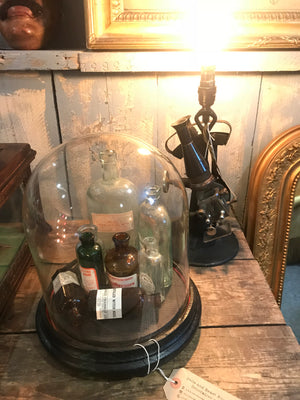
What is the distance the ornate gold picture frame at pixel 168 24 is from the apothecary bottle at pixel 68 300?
65 centimetres

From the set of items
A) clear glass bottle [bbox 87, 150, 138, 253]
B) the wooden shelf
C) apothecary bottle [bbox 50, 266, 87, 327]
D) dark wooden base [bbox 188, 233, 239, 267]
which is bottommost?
dark wooden base [bbox 188, 233, 239, 267]

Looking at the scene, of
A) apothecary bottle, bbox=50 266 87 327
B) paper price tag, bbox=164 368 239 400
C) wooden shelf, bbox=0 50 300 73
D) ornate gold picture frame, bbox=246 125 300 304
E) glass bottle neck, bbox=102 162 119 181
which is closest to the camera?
paper price tag, bbox=164 368 239 400

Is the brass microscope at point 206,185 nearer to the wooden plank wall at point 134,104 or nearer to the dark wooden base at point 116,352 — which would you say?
the wooden plank wall at point 134,104

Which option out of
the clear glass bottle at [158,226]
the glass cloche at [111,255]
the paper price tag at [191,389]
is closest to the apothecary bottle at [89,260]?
the glass cloche at [111,255]

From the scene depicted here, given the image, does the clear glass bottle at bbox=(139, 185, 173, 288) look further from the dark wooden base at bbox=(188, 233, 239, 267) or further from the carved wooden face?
the carved wooden face

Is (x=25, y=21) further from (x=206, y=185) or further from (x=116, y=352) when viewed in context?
(x=116, y=352)

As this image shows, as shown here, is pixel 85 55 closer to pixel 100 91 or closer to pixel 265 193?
pixel 100 91

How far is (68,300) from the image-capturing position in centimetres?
74

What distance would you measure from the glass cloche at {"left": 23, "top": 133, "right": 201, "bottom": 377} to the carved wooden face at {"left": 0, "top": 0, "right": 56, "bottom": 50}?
0.33 m

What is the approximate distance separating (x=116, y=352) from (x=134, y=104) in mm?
727

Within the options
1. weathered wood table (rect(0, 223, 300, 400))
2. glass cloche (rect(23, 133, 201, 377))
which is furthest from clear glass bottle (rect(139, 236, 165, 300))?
weathered wood table (rect(0, 223, 300, 400))

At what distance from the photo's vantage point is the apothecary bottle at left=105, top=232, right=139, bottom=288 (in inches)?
29.3

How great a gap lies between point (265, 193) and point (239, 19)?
21.0 inches

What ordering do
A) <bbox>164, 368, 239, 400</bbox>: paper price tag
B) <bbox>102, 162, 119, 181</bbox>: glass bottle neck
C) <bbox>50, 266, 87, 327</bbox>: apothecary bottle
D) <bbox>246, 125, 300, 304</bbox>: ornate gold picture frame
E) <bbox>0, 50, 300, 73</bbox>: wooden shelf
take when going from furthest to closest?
<bbox>246, 125, 300, 304</bbox>: ornate gold picture frame, <bbox>0, 50, 300, 73</bbox>: wooden shelf, <bbox>102, 162, 119, 181</bbox>: glass bottle neck, <bbox>50, 266, 87, 327</bbox>: apothecary bottle, <bbox>164, 368, 239, 400</bbox>: paper price tag
